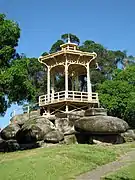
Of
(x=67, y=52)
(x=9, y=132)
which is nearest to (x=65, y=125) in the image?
(x=9, y=132)

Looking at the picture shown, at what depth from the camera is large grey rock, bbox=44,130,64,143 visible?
26.4 m

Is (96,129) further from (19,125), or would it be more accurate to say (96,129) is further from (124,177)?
(124,177)

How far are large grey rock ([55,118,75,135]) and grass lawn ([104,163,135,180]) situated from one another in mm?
13320

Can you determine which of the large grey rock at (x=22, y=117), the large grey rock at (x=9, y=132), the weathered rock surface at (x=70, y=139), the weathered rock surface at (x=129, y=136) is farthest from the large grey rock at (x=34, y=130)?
the weathered rock surface at (x=129, y=136)

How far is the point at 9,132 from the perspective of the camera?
102 feet

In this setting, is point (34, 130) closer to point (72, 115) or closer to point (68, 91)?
point (72, 115)

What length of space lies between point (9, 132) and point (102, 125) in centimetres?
955

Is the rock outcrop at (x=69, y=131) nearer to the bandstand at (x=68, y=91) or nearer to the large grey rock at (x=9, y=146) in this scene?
the large grey rock at (x=9, y=146)

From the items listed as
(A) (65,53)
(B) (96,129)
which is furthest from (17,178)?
(A) (65,53)

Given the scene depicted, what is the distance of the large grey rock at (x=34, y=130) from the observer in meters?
27.2

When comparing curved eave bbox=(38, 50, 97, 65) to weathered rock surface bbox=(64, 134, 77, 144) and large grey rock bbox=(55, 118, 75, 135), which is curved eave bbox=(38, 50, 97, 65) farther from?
weathered rock surface bbox=(64, 134, 77, 144)

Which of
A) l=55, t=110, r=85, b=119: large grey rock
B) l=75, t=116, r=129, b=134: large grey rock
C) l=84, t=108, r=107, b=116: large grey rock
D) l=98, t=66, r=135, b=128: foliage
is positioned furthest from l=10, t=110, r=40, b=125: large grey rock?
l=98, t=66, r=135, b=128: foliage

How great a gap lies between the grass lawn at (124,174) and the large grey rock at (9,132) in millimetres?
16915

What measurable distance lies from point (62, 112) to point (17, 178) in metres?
19.0
